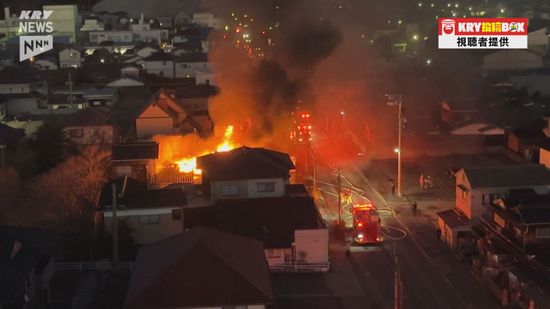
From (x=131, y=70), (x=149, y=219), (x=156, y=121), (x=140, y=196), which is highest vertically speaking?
(x=131, y=70)

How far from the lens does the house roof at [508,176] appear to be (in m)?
8.88

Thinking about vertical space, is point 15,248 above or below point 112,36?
below

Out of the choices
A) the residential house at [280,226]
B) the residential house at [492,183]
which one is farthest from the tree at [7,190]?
the residential house at [492,183]

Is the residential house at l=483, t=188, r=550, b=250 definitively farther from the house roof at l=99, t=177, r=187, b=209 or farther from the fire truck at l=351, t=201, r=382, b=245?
the house roof at l=99, t=177, r=187, b=209

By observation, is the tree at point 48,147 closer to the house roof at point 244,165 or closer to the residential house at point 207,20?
the house roof at point 244,165

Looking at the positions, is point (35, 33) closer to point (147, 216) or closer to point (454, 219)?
point (147, 216)

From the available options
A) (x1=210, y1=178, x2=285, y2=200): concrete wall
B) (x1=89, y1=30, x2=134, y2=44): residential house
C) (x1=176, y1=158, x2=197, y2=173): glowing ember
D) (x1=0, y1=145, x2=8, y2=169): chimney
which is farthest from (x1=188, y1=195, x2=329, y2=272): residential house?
(x1=89, y1=30, x2=134, y2=44): residential house

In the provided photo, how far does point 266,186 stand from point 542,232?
3647mm

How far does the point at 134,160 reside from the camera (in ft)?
35.7

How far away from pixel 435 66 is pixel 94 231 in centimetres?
1711

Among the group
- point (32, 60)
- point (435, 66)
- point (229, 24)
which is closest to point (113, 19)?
point (229, 24)

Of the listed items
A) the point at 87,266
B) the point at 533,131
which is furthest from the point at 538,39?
the point at 87,266

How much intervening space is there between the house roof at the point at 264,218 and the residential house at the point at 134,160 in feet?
8.64

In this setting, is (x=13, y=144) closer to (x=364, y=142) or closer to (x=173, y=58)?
(x=364, y=142)
